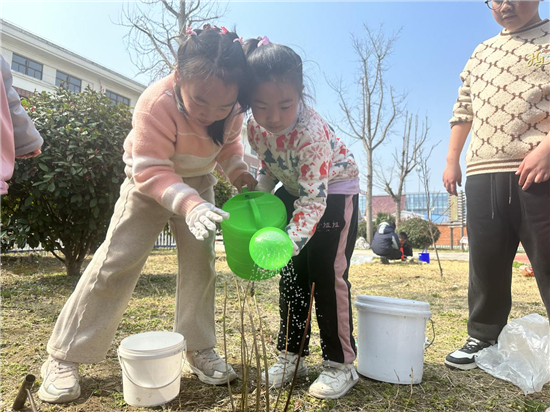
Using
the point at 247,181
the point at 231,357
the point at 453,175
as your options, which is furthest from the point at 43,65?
the point at 453,175

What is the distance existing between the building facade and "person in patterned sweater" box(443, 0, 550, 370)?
18.2 meters

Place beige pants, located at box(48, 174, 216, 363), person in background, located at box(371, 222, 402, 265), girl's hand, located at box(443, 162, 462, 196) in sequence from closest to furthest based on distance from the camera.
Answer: beige pants, located at box(48, 174, 216, 363)
girl's hand, located at box(443, 162, 462, 196)
person in background, located at box(371, 222, 402, 265)

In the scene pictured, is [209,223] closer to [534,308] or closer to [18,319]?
[18,319]

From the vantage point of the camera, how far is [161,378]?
5.11 ft

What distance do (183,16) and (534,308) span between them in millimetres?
8471

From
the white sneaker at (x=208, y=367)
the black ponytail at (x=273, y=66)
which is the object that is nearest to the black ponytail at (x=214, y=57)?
the black ponytail at (x=273, y=66)

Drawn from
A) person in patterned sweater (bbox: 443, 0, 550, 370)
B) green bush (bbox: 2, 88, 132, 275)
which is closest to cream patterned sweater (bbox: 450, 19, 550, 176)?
person in patterned sweater (bbox: 443, 0, 550, 370)

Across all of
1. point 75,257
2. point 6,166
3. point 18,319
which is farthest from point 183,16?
point 6,166

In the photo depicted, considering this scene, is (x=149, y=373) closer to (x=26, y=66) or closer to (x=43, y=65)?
(x=26, y=66)

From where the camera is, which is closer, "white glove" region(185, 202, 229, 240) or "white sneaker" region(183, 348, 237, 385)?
"white glove" region(185, 202, 229, 240)

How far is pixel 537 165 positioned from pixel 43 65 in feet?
76.9

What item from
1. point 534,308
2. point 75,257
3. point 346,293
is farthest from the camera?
point 75,257

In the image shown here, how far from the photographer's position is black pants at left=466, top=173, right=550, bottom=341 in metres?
1.82

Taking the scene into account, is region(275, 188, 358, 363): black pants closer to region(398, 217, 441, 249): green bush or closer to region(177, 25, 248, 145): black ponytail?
region(177, 25, 248, 145): black ponytail
